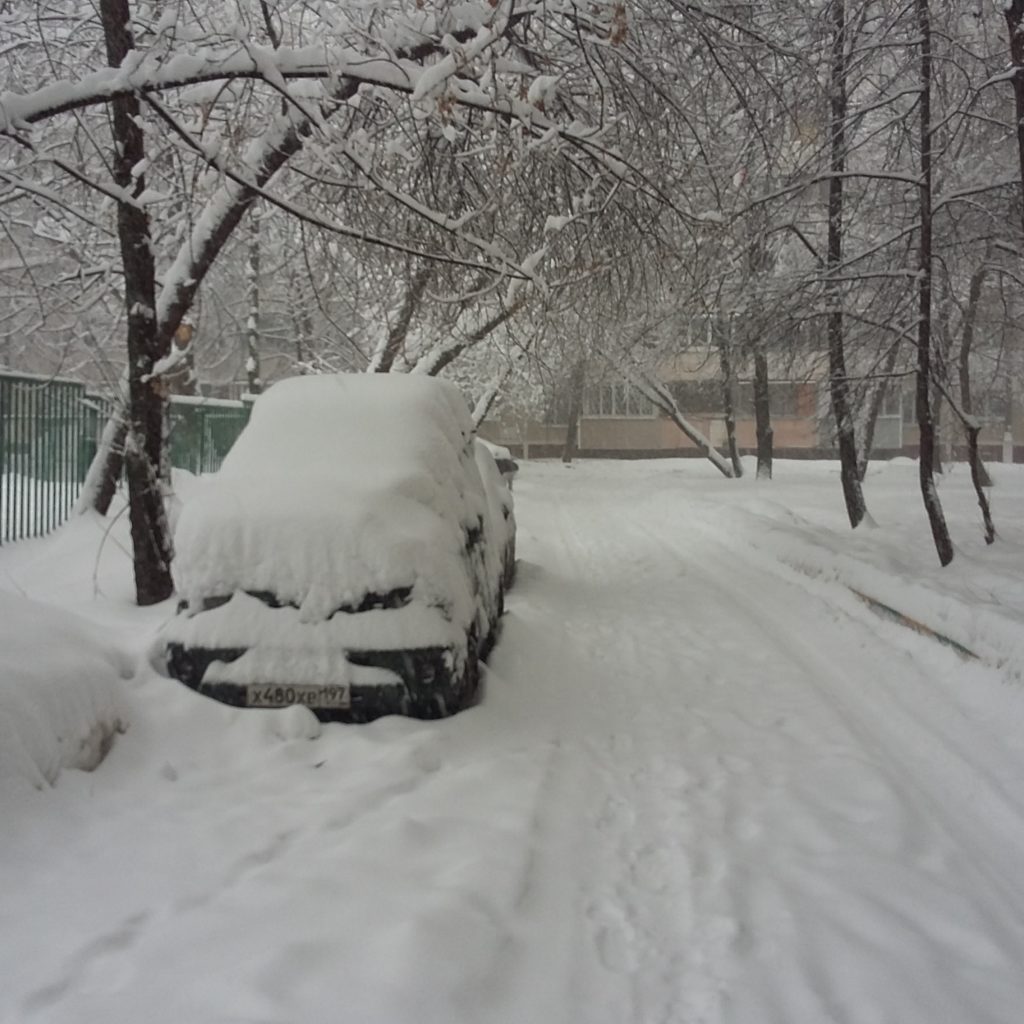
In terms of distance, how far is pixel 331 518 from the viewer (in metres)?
4.75

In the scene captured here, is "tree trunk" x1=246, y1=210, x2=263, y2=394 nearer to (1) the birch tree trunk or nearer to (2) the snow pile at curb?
(1) the birch tree trunk

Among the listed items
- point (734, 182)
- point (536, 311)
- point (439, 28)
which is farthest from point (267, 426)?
point (734, 182)

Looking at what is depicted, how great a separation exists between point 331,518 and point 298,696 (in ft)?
3.04

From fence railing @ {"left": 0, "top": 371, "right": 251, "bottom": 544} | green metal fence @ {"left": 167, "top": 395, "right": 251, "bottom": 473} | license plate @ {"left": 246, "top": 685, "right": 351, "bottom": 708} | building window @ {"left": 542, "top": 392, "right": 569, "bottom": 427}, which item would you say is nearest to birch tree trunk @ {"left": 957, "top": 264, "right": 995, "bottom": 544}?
license plate @ {"left": 246, "top": 685, "right": 351, "bottom": 708}

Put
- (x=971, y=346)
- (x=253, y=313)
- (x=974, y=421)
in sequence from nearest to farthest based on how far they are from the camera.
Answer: (x=974, y=421) < (x=971, y=346) < (x=253, y=313)

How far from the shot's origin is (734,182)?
9.89 meters

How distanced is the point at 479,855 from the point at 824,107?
1048 cm

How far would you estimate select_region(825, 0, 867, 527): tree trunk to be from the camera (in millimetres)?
10133

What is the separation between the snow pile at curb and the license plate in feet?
2.02

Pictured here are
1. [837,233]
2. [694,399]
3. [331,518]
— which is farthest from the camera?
[694,399]

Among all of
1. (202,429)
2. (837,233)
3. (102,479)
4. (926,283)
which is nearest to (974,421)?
(926,283)

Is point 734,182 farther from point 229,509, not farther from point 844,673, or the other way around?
point 229,509

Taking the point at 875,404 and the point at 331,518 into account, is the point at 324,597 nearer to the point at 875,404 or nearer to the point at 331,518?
the point at 331,518

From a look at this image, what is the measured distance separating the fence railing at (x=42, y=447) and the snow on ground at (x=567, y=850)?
4.04 metres
